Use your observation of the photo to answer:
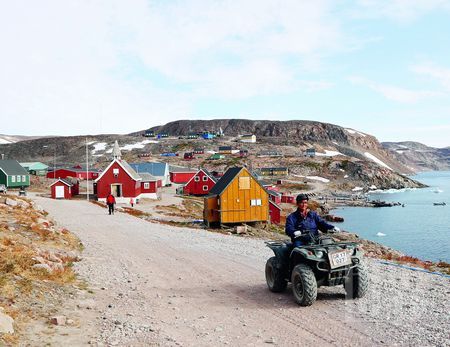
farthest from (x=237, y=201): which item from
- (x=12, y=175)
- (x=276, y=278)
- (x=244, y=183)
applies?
(x=12, y=175)

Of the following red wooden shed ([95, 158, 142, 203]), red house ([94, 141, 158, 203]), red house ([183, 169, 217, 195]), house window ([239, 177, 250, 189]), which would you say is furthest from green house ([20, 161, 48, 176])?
house window ([239, 177, 250, 189])

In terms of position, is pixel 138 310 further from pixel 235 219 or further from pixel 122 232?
pixel 235 219

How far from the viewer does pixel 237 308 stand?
1023 cm

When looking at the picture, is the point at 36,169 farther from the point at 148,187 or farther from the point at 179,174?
the point at 148,187

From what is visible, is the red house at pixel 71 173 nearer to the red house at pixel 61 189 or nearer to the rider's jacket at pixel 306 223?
the red house at pixel 61 189

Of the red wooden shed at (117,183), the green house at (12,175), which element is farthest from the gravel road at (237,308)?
the green house at (12,175)

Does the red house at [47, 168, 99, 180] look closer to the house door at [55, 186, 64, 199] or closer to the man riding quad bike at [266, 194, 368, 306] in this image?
the house door at [55, 186, 64, 199]

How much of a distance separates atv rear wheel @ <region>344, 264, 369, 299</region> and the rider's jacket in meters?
1.28

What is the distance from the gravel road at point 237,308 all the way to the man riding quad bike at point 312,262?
1.29 feet

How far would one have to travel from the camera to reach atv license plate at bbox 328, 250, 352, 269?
33.0ft

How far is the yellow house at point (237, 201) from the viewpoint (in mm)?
39531

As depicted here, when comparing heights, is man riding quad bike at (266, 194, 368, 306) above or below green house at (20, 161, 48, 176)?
below

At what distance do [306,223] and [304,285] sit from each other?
5.77ft

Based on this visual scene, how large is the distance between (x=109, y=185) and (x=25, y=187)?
27949mm
